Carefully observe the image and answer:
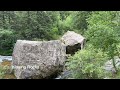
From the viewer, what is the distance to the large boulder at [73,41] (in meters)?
9.74

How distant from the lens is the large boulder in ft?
32.0

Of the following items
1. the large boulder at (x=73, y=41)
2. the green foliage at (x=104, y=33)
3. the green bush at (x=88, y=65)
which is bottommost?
the green bush at (x=88, y=65)

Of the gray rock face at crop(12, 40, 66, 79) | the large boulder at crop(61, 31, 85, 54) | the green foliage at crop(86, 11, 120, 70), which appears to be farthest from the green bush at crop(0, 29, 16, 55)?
the green foliage at crop(86, 11, 120, 70)

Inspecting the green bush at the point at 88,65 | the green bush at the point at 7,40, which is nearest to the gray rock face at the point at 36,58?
the green bush at the point at 88,65

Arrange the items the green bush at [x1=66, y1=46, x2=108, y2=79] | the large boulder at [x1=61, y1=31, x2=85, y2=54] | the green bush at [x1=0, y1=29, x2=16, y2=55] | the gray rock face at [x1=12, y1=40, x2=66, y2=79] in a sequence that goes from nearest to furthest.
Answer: the green bush at [x1=66, y1=46, x2=108, y2=79], the gray rock face at [x1=12, y1=40, x2=66, y2=79], the large boulder at [x1=61, y1=31, x2=85, y2=54], the green bush at [x1=0, y1=29, x2=16, y2=55]

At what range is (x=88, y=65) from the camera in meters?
7.45

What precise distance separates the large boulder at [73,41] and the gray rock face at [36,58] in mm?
1599

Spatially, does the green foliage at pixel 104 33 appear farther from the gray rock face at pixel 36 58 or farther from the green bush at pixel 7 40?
the green bush at pixel 7 40

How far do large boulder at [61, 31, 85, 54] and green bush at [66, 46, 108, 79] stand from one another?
189 centimetres

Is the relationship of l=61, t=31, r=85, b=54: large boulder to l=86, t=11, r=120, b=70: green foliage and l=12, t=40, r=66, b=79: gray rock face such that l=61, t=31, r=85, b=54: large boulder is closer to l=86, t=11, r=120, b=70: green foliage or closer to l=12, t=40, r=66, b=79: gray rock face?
l=86, t=11, r=120, b=70: green foliage

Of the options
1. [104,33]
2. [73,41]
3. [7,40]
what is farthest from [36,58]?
[7,40]

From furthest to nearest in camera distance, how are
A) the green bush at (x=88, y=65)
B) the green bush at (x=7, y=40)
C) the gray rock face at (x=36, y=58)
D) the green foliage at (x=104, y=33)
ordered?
1. the green bush at (x=7, y=40)
2. the gray rock face at (x=36, y=58)
3. the green foliage at (x=104, y=33)
4. the green bush at (x=88, y=65)
